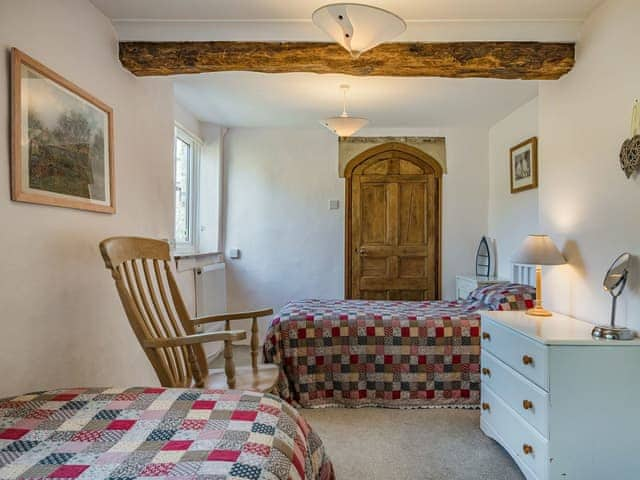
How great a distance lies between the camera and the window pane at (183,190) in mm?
4180

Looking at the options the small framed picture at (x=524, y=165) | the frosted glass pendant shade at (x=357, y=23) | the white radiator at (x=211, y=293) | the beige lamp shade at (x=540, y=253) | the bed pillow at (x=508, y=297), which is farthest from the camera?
the white radiator at (x=211, y=293)

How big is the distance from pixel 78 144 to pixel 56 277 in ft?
2.03

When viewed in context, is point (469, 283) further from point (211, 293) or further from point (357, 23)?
point (357, 23)

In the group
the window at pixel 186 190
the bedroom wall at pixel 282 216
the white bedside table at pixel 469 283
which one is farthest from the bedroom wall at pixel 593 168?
the window at pixel 186 190

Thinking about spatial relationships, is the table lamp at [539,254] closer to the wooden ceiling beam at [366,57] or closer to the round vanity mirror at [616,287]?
the round vanity mirror at [616,287]

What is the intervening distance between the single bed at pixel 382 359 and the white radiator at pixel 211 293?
1076 mm

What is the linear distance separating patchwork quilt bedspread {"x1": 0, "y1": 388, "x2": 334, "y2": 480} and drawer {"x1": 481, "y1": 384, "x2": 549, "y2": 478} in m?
0.96

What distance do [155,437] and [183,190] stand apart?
3457mm

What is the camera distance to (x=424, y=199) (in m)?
4.77

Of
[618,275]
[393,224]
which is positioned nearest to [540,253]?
[618,275]

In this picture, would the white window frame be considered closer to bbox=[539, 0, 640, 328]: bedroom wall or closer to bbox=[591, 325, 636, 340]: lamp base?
bbox=[539, 0, 640, 328]: bedroom wall

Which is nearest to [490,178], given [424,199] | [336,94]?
[424,199]

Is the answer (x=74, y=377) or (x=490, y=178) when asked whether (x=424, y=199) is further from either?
(x=74, y=377)

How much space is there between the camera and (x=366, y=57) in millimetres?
2406
